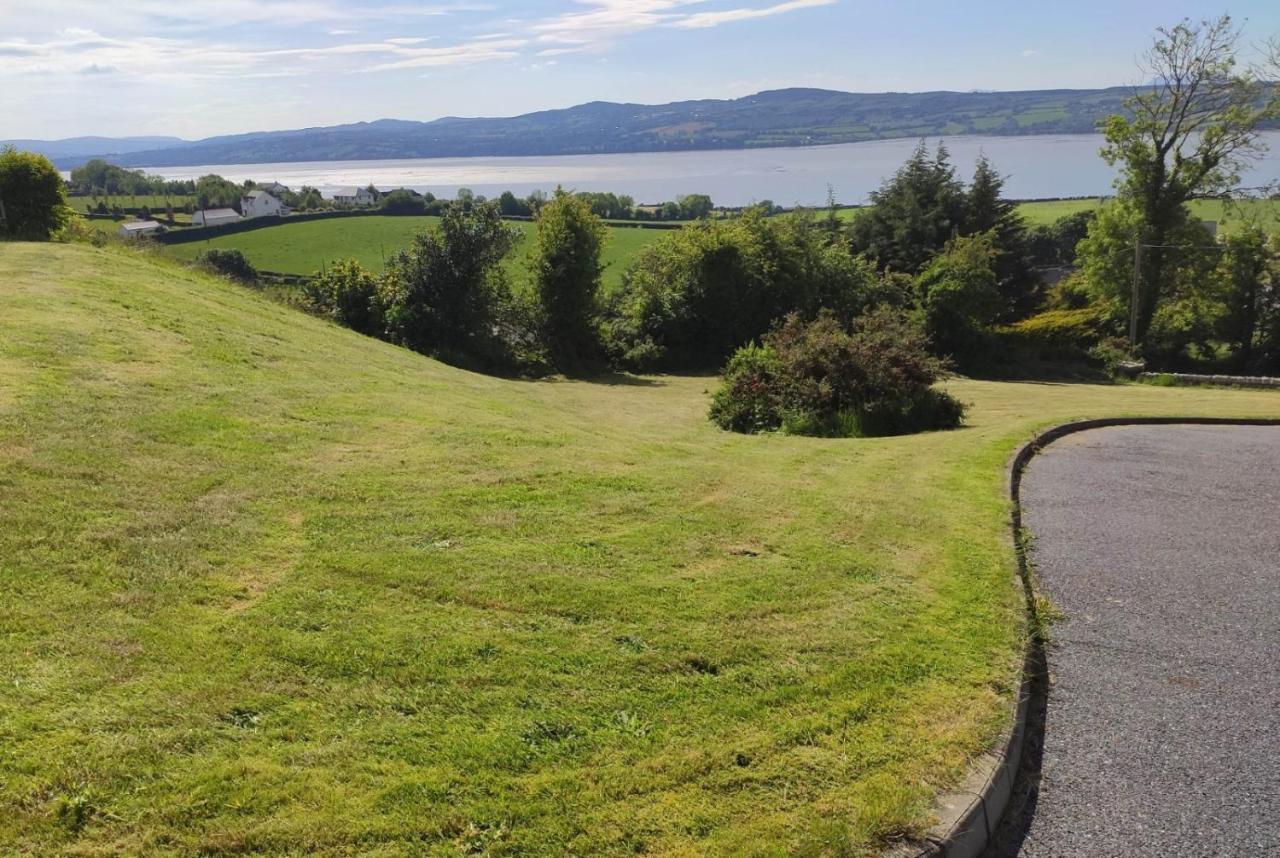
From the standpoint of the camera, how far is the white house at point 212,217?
244 feet

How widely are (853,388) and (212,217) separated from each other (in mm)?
81868

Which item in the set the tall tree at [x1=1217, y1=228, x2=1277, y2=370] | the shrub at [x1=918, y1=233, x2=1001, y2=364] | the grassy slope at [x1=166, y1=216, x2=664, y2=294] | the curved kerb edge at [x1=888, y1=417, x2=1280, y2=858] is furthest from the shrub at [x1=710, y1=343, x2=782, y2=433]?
the grassy slope at [x1=166, y1=216, x2=664, y2=294]

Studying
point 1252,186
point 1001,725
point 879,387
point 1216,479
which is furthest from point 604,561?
point 1252,186

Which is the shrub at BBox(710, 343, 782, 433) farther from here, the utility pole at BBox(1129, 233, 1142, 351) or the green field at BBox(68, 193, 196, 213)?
the green field at BBox(68, 193, 196, 213)

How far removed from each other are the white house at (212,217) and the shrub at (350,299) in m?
51.6

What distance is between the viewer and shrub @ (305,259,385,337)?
2805 cm

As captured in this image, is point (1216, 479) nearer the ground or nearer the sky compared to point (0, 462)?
nearer the ground

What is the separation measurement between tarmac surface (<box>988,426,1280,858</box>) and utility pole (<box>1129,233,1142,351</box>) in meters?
28.6

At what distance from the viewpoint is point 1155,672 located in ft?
18.7

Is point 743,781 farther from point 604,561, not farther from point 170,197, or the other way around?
point 170,197

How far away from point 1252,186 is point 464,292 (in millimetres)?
34808

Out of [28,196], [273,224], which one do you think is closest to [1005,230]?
[28,196]

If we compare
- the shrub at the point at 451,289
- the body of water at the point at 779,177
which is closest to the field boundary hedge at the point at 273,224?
the body of water at the point at 779,177

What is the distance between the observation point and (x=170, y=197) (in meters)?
93.6
